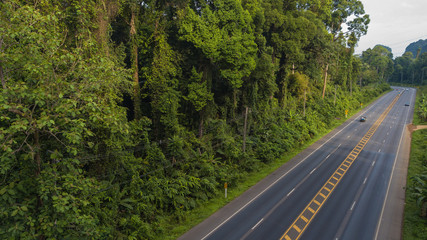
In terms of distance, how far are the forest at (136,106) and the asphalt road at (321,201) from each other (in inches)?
125

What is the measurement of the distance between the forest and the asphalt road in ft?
10.4

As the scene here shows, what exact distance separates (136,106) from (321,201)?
19.5 metres

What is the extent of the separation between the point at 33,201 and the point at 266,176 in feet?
78.2

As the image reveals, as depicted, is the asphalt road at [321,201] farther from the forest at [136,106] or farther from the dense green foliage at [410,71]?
the dense green foliage at [410,71]

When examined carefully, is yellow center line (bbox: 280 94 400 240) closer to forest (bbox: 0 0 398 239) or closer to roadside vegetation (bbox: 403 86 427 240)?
roadside vegetation (bbox: 403 86 427 240)

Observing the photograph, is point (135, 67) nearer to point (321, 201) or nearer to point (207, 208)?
point (207, 208)

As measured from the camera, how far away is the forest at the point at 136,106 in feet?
30.3

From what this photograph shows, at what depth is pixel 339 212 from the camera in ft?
71.7

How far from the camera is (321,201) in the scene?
23562 mm

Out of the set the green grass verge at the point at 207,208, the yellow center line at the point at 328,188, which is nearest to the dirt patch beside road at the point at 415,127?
the yellow center line at the point at 328,188

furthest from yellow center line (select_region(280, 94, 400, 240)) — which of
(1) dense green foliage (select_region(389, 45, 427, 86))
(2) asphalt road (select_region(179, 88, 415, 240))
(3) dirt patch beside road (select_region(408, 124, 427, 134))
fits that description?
(1) dense green foliage (select_region(389, 45, 427, 86))

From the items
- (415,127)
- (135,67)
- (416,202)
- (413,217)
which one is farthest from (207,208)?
(415,127)

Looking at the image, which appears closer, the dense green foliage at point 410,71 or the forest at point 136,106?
the forest at point 136,106

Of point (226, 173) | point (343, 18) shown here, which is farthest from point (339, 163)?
point (343, 18)
